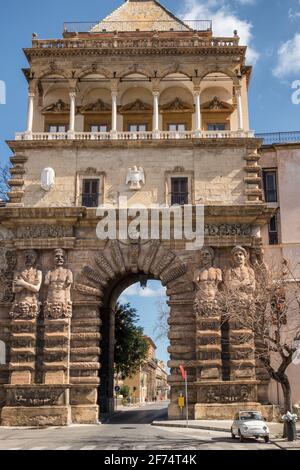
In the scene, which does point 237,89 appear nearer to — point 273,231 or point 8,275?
point 273,231

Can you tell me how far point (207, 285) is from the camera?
29.8 metres

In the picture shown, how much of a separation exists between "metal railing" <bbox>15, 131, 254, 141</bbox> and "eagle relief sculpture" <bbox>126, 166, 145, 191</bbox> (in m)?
1.96

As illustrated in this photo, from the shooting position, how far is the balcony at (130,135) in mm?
32719

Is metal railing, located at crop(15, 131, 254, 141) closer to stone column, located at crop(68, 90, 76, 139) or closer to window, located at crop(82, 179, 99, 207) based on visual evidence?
stone column, located at crop(68, 90, 76, 139)

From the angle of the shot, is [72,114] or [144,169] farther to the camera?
[72,114]

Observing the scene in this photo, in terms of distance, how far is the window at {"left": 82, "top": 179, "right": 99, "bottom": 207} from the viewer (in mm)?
32094

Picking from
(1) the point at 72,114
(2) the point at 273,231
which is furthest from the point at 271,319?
(1) the point at 72,114

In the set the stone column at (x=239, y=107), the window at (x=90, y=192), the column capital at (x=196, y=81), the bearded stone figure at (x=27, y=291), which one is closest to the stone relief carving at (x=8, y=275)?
the bearded stone figure at (x=27, y=291)

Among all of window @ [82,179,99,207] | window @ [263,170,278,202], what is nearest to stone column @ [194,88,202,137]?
window @ [263,170,278,202]

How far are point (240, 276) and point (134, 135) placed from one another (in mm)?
10089

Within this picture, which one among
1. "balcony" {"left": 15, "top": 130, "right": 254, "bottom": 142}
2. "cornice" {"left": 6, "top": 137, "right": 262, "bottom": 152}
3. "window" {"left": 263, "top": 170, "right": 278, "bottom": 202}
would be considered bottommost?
"window" {"left": 263, "top": 170, "right": 278, "bottom": 202}

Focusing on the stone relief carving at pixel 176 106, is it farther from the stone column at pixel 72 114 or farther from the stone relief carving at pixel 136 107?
the stone column at pixel 72 114

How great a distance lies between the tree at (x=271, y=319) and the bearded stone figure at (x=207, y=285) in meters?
0.88
